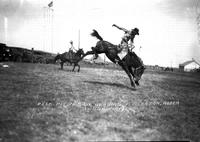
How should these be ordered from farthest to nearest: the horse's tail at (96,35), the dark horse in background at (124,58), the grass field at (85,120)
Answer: the horse's tail at (96,35) → the dark horse in background at (124,58) → the grass field at (85,120)

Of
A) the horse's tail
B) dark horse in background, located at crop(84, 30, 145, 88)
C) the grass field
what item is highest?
the horse's tail

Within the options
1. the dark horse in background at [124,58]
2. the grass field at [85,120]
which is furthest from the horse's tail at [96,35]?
the grass field at [85,120]

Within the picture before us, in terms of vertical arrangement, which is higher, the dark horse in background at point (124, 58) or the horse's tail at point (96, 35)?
the horse's tail at point (96, 35)

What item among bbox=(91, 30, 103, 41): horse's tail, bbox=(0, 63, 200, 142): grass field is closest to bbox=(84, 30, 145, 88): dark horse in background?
bbox=(91, 30, 103, 41): horse's tail

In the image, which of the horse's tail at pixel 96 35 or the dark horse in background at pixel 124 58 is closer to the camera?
the dark horse in background at pixel 124 58

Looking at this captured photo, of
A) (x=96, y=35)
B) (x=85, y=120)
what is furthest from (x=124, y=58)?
(x=85, y=120)

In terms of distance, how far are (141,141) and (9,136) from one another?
96.0 inches

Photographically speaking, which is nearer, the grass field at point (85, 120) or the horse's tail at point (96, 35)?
the grass field at point (85, 120)

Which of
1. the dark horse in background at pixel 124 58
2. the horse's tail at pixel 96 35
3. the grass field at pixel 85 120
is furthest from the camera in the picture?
the horse's tail at pixel 96 35

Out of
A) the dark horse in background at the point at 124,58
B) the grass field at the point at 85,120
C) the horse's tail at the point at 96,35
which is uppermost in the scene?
the horse's tail at the point at 96,35

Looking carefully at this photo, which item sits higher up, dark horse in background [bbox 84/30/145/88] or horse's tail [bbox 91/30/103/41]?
horse's tail [bbox 91/30/103/41]

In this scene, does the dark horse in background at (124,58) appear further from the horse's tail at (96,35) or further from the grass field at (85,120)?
the grass field at (85,120)

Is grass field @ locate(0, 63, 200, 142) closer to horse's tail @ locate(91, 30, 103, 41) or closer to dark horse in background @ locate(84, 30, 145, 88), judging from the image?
dark horse in background @ locate(84, 30, 145, 88)

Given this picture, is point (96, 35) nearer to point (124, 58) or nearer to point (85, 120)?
point (124, 58)
